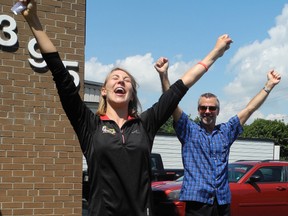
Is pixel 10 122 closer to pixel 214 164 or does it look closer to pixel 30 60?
pixel 30 60

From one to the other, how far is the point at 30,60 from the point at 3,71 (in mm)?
338

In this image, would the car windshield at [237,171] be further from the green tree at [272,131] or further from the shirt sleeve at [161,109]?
the green tree at [272,131]

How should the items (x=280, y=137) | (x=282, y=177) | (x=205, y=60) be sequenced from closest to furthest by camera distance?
(x=205, y=60) → (x=282, y=177) → (x=280, y=137)

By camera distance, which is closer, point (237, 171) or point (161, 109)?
point (161, 109)

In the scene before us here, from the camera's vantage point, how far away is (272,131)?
53688 millimetres

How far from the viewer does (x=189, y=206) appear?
3951 mm

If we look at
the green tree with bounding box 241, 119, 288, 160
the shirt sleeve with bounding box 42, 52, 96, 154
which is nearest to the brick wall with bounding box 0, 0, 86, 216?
the shirt sleeve with bounding box 42, 52, 96, 154

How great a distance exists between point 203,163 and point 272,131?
5174 centimetres

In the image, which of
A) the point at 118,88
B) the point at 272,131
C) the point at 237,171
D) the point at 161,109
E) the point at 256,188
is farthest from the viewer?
the point at 272,131

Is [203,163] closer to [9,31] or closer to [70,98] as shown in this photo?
[70,98]

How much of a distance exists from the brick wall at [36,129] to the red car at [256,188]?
257cm

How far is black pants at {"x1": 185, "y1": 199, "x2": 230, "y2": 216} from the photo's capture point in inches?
153

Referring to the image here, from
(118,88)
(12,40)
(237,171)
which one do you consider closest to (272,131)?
(237,171)

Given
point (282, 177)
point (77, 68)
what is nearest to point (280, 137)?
point (282, 177)
